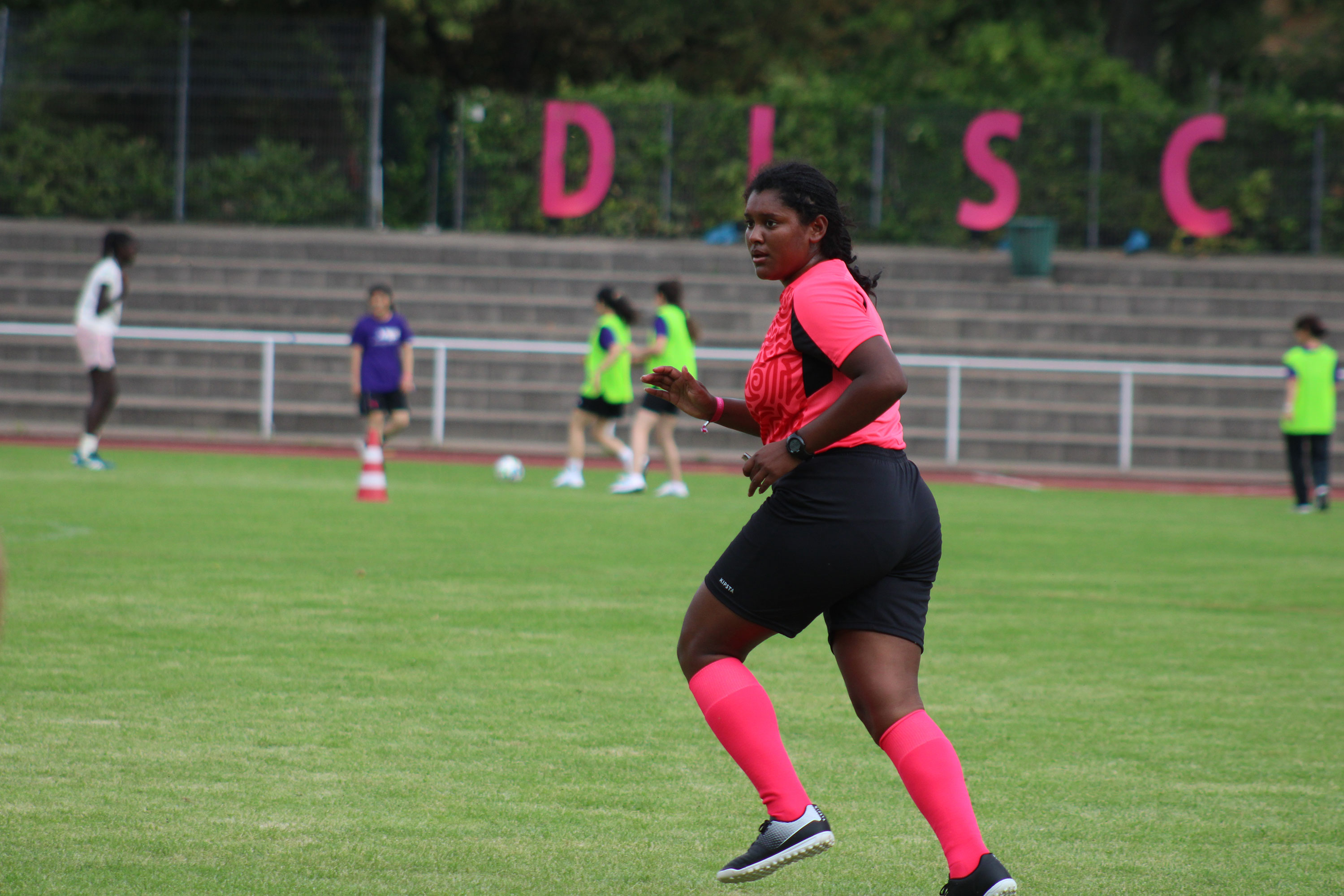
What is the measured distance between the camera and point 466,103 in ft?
87.6

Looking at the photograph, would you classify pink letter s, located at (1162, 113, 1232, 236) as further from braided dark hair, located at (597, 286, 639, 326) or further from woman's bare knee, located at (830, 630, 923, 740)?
woman's bare knee, located at (830, 630, 923, 740)

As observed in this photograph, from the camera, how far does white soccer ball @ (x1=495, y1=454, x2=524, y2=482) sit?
16.3 metres

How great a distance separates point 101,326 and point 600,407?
4968mm

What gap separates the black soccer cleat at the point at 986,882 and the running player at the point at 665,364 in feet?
33.1

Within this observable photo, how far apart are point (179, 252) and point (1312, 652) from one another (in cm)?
2045

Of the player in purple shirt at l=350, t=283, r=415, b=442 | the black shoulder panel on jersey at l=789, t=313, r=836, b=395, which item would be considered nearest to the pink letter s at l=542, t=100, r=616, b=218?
the player in purple shirt at l=350, t=283, r=415, b=442

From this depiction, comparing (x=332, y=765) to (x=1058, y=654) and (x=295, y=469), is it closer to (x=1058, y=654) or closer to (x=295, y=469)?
(x=1058, y=654)

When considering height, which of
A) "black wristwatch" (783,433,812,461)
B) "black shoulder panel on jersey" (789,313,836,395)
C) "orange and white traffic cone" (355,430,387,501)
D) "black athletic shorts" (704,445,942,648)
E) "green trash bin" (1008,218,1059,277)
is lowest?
"orange and white traffic cone" (355,430,387,501)

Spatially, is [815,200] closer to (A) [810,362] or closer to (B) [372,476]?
(A) [810,362]

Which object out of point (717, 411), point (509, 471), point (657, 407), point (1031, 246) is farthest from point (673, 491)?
point (717, 411)

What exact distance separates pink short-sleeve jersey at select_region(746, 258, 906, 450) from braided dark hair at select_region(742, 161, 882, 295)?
0.04 meters

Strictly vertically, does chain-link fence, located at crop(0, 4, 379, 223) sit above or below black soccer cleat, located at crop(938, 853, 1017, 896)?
above

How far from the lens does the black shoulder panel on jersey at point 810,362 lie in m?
3.82

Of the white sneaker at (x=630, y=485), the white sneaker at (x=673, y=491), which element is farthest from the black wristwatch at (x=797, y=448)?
the white sneaker at (x=630, y=485)
